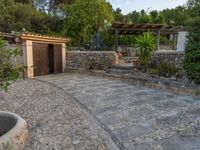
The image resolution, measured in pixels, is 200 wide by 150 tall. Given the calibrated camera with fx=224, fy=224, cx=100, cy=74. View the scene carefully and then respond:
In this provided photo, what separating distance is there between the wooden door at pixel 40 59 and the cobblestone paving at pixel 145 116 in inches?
213

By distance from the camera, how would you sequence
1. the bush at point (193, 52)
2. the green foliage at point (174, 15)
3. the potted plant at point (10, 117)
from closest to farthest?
the potted plant at point (10, 117)
the bush at point (193, 52)
the green foliage at point (174, 15)

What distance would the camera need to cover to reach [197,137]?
473cm

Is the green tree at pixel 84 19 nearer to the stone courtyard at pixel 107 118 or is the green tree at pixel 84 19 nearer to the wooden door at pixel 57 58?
the wooden door at pixel 57 58

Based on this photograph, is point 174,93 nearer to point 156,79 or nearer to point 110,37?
point 156,79

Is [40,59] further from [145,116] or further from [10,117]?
[10,117]

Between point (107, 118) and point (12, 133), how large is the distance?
2.65m

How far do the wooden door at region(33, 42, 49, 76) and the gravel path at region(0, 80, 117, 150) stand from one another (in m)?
5.35

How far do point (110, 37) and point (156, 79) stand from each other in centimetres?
1080

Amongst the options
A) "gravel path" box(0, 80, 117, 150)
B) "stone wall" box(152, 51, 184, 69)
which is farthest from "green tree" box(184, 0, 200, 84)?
"gravel path" box(0, 80, 117, 150)

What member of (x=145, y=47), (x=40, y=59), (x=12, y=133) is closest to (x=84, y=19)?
(x=40, y=59)

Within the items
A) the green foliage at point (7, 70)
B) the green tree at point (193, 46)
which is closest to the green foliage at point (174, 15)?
the green tree at point (193, 46)

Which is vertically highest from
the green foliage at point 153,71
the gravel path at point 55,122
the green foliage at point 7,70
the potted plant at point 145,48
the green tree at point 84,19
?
the green tree at point 84,19

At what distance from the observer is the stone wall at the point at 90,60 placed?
580 inches

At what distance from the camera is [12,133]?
3846mm
